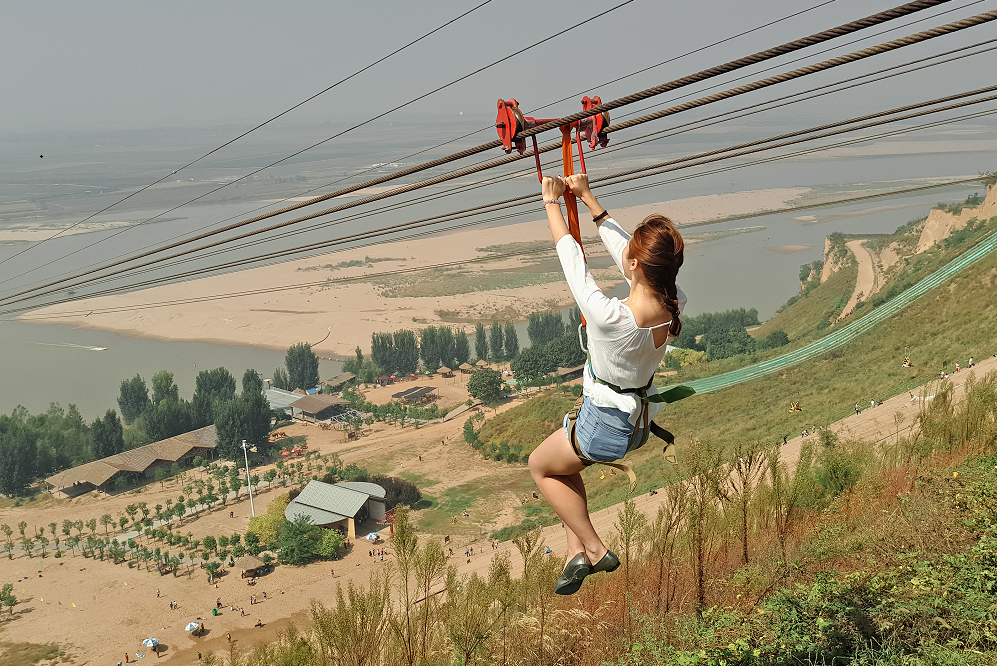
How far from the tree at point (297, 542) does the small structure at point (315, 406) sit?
66.3 feet

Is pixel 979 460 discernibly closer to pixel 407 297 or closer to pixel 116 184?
pixel 407 297

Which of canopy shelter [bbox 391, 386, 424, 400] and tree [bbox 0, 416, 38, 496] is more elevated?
tree [bbox 0, 416, 38, 496]

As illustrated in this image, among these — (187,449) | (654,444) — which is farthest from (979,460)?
(187,449)

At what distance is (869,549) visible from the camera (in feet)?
22.9

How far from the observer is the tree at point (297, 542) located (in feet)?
86.7

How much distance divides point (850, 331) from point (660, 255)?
3843 cm

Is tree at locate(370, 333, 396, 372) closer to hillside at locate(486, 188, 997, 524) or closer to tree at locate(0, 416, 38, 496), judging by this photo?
hillside at locate(486, 188, 997, 524)

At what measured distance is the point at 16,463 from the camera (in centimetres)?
4066

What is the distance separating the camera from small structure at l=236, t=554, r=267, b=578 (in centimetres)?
2577

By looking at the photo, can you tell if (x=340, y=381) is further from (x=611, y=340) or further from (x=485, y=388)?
(x=611, y=340)

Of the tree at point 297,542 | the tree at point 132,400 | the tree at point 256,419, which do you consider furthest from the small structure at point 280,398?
the tree at point 297,542

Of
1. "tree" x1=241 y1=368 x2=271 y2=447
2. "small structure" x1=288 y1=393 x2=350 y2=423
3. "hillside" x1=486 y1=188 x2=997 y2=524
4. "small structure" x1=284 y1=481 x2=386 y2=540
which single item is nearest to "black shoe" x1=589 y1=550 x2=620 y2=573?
"hillside" x1=486 y1=188 x2=997 y2=524

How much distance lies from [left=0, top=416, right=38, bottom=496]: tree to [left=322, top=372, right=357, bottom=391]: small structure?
1984 centimetres

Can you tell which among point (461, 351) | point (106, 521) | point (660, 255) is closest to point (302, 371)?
point (461, 351)
